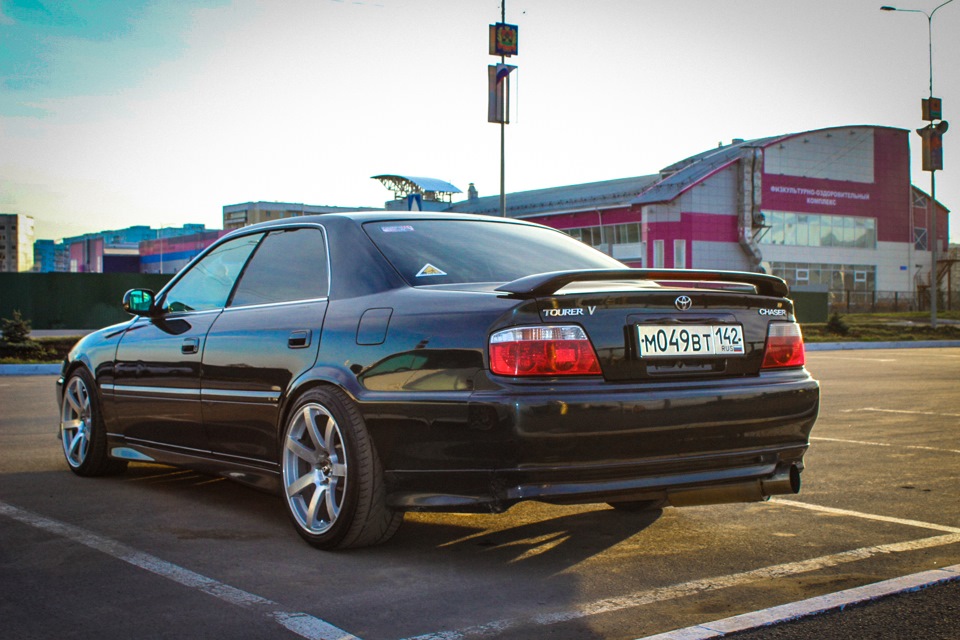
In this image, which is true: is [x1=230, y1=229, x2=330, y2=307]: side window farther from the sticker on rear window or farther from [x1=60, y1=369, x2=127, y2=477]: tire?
[x1=60, y1=369, x2=127, y2=477]: tire

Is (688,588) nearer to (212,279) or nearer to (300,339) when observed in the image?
(300,339)

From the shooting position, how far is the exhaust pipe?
394 centimetres

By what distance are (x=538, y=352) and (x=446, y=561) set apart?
101cm

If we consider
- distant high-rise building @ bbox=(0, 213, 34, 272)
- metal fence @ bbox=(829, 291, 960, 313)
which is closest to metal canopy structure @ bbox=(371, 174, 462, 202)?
metal fence @ bbox=(829, 291, 960, 313)

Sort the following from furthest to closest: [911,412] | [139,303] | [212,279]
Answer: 1. [911,412]
2. [139,303]
3. [212,279]

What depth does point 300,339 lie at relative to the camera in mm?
4547

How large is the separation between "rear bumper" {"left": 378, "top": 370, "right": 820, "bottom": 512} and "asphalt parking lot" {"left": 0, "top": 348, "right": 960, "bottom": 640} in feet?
1.03

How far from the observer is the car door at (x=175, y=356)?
5.30m

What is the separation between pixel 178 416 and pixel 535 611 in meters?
2.70

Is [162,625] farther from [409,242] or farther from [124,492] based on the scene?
[124,492]

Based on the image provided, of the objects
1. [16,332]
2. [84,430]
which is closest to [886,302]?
[16,332]

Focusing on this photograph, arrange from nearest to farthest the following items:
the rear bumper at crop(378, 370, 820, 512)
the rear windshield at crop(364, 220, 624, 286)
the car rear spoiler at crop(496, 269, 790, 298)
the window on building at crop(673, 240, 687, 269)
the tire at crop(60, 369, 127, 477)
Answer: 1. the rear bumper at crop(378, 370, 820, 512)
2. the car rear spoiler at crop(496, 269, 790, 298)
3. the rear windshield at crop(364, 220, 624, 286)
4. the tire at crop(60, 369, 127, 477)
5. the window on building at crop(673, 240, 687, 269)

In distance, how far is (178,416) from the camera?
17.6 feet

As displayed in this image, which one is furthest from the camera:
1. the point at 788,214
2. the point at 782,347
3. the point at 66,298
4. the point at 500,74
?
the point at 788,214
